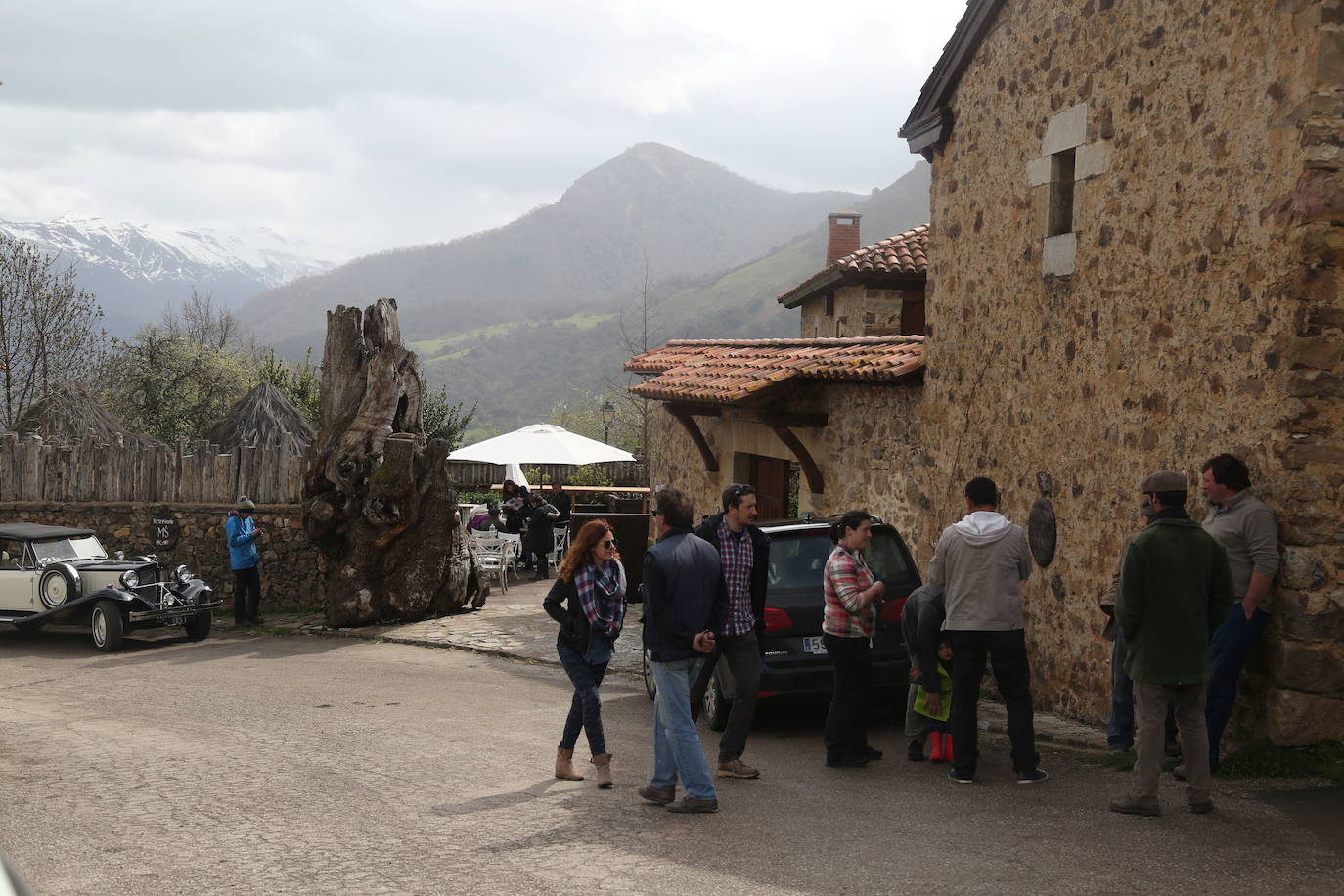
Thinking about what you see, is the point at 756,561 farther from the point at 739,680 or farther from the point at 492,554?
A: the point at 492,554

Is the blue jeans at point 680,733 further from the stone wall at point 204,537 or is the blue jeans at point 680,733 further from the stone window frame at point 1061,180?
the stone wall at point 204,537

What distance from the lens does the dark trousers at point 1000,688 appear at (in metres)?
7.21

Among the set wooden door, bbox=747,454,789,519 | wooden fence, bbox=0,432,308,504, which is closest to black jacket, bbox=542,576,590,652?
wooden door, bbox=747,454,789,519

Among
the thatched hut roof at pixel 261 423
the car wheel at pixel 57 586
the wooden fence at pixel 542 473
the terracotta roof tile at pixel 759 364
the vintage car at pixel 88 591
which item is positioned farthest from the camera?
the wooden fence at pixel 542 473

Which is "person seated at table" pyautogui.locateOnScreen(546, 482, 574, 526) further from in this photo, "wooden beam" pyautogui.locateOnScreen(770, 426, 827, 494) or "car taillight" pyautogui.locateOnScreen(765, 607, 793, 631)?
"car taillight" pyautogui.locateOnScreen(765, 607, 793, 631)

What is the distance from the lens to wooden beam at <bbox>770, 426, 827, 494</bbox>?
44.1 ft

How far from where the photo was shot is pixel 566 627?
7.14 metres

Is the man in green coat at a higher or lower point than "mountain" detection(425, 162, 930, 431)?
lower

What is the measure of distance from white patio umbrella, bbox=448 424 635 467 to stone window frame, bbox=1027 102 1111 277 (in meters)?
13.7

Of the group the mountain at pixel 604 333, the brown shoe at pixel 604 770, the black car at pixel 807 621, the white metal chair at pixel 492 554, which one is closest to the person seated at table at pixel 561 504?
the white metal chair at pixel 492 554

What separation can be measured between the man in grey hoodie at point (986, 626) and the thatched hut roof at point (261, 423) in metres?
16.0

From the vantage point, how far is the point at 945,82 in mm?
11188

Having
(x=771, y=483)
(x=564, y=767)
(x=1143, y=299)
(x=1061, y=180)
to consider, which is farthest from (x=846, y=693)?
(x=771, y=483)

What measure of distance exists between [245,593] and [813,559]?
9879 millimetres
